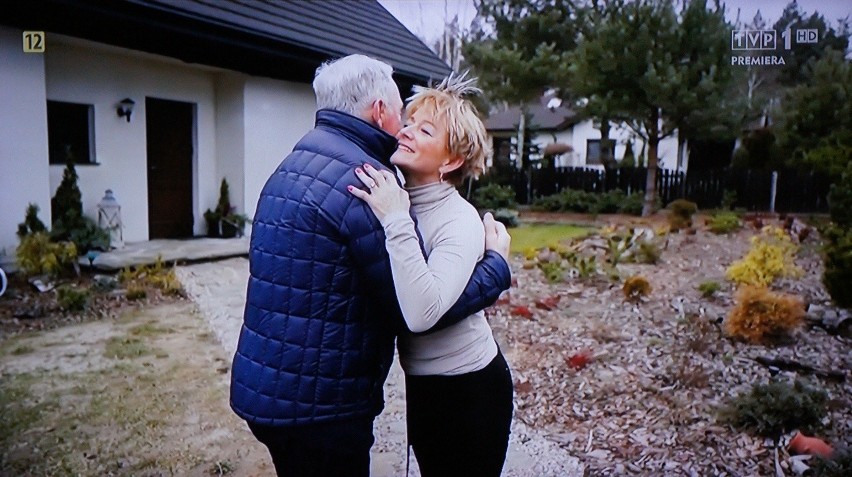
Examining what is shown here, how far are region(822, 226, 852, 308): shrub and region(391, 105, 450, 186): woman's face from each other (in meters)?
1.89

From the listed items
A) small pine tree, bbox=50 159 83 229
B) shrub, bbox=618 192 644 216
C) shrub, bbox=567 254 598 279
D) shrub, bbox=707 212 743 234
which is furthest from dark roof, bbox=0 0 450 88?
shrub, bbox=567 254 598 279

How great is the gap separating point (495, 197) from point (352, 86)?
5.13ft

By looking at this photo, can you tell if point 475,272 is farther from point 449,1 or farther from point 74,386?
point 74,386

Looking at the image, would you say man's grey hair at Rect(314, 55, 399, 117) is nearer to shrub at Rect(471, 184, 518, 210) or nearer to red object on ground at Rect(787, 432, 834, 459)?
shrub at Rect(471, 184, 518, 210)

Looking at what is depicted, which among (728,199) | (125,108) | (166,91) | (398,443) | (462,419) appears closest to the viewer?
(462,419)

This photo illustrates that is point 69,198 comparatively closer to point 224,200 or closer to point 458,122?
point 224,200

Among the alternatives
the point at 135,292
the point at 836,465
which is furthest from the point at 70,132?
the point at 836,465

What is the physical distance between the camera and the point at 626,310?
300cm

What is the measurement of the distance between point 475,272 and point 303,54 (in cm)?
200

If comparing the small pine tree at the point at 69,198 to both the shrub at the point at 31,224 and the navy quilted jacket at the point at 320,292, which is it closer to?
the shrub at the point at 31,224

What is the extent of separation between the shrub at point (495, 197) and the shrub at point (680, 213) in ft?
2.22

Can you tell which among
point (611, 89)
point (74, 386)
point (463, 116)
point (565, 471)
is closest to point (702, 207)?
point (611, 89)

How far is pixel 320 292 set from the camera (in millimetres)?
941

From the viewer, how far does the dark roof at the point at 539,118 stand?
251 centimetres
